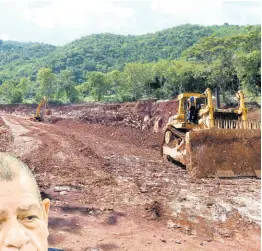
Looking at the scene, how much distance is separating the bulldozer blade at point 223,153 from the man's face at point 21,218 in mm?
6594

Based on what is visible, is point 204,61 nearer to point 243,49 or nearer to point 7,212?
point 243,49

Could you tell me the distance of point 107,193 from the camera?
6637 mm

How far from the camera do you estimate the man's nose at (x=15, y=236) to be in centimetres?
114

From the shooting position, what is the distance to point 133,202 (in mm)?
6117

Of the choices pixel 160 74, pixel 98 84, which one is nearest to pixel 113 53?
pixel 98 84

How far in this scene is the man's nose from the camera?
1.14 m

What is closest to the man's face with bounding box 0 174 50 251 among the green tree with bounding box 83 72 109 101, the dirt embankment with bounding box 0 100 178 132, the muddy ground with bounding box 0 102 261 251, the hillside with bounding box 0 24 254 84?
the muddy ground with bounding box 0 102 261 251

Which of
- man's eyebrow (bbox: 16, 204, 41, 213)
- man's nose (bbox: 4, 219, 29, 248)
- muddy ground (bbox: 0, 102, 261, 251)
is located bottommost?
muddy ground (bbox: 0, 102, 261, 251)

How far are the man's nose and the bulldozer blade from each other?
6672 mm

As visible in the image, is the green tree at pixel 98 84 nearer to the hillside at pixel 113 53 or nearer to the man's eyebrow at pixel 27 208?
the hillside at pixel 113 53

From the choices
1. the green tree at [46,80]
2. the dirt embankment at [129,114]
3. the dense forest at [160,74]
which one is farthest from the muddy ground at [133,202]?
the green tree at [46,80]

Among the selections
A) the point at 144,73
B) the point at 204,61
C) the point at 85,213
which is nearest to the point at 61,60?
the point at 144,73

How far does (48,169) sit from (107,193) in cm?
204

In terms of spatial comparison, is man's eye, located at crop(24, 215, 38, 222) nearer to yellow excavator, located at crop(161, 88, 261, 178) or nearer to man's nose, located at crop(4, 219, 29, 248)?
man's nose, located at crop(4, 219, 29, 248)
